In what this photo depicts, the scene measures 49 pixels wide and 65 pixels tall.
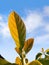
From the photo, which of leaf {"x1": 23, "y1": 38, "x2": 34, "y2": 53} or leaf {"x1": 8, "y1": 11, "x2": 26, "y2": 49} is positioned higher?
leaf {"x1": 8, "y1": 11, "x2": 26, "y2": 49}

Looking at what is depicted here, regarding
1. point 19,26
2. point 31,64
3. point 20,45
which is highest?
point 19,26

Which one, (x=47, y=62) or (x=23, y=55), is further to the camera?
(x=47, y=62)

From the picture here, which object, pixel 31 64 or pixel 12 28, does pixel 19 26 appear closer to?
pixel 12 28

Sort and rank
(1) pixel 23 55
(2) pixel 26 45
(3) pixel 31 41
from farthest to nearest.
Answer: (3) pixel 31 41 < (2) pixel 26 45 < (1) pixel 23 55

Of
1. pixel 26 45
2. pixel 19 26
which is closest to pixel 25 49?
pixel 26 45

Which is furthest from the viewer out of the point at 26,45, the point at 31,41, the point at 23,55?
the point at 31,41

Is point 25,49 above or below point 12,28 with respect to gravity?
below

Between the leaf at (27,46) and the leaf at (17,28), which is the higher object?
the leaf at (17,28)

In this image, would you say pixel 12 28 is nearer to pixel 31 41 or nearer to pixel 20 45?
pixel 20 45
